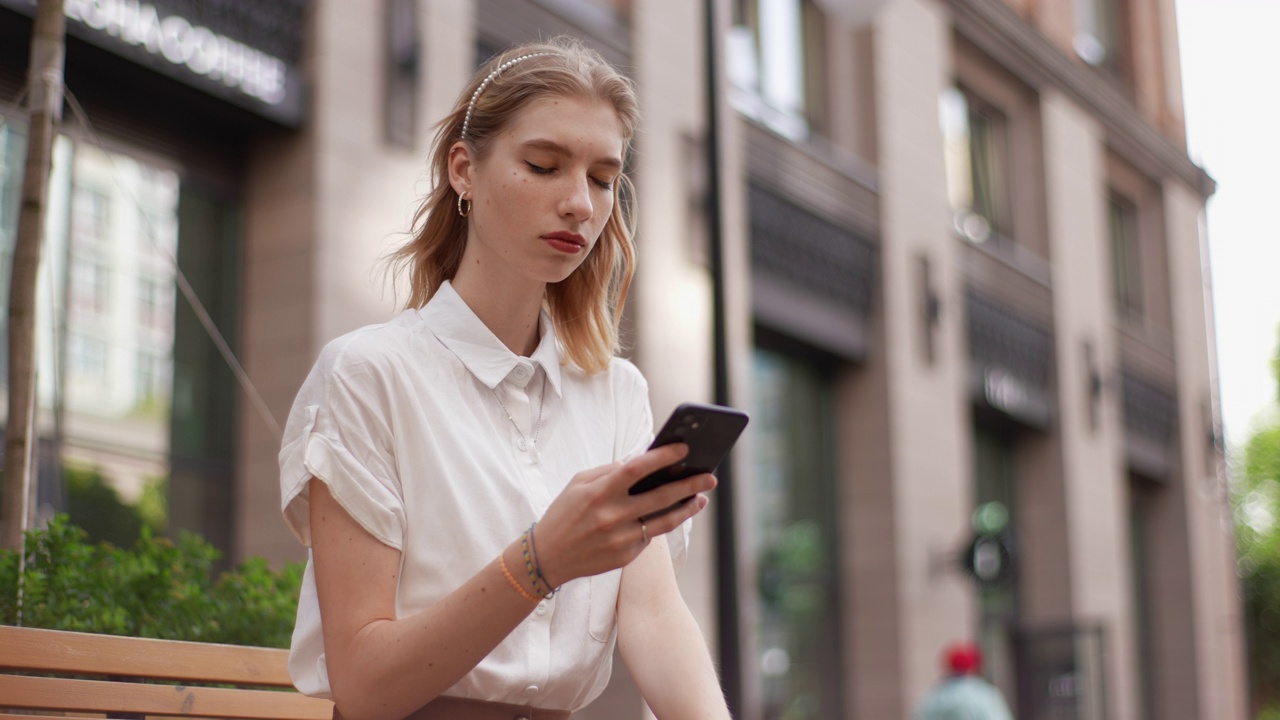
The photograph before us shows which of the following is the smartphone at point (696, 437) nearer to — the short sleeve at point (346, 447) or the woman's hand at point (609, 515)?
the woman's hand at point (609, 515)

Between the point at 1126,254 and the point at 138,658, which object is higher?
the point at 1126,254

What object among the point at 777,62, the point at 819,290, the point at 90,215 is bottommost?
the point at 90,215

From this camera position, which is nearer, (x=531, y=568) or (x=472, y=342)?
(x=531, y=568)

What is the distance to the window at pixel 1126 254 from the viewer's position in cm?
2500

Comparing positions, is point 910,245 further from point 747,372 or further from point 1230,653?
point 1230,653

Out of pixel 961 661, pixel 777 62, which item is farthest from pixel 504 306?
pixel 777 62

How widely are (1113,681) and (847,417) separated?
668cm

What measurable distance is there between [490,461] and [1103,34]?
2485cm

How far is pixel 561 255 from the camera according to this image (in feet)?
8.33

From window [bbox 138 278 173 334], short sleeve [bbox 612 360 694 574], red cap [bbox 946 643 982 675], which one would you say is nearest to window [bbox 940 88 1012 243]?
red cap [bbox 946 643 982 675]

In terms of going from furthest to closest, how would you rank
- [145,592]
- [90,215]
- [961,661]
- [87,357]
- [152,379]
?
[961,661] < [152,379] < [90,215] < [87,357] < [145,592]

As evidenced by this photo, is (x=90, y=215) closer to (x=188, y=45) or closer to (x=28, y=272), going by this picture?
(x=188, y=45)

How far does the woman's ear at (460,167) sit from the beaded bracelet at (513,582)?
2.66 ft

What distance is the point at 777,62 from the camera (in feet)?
54.6
